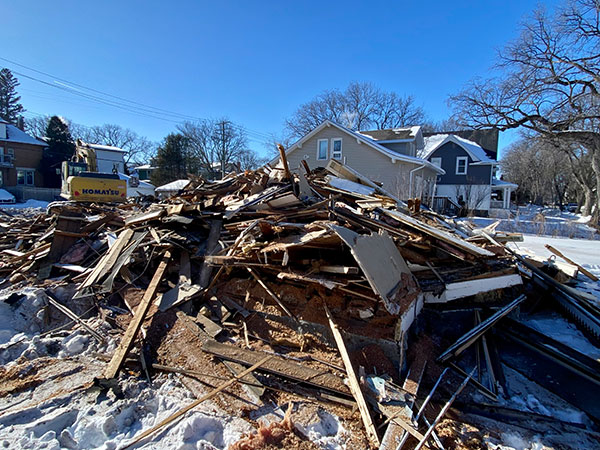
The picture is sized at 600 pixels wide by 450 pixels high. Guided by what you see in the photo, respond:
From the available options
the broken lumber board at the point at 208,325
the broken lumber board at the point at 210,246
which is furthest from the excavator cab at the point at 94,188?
the broken lumber board at the point at 208,325

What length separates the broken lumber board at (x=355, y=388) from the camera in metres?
2.52

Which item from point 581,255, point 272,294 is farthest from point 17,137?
point 581,255

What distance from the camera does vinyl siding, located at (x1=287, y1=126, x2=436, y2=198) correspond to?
57.9 feet

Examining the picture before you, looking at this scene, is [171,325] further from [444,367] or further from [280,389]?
[444,367]

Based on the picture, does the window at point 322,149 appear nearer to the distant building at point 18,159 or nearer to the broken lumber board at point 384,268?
the broken lumber board at point 384,268

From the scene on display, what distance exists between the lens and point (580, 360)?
365cm

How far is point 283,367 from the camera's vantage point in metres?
3.16

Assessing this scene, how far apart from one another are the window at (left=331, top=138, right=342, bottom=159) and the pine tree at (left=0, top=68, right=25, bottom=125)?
5225cm

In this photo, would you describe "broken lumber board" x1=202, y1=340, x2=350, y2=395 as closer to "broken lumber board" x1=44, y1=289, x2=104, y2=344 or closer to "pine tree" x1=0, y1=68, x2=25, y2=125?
"broken lumber board" x1=44, y1=289, x2=104, y2=344

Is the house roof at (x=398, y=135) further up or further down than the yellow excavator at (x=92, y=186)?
further up

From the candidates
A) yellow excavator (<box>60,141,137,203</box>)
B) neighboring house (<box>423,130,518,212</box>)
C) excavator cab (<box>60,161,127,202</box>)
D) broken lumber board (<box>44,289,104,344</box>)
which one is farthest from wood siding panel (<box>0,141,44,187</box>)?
neighboring house (<box>423,130,518,212</box>)

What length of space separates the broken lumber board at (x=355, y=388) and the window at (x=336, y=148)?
16.6m

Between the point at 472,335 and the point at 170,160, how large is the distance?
3589 centimetres

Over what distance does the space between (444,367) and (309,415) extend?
1.75 meters
